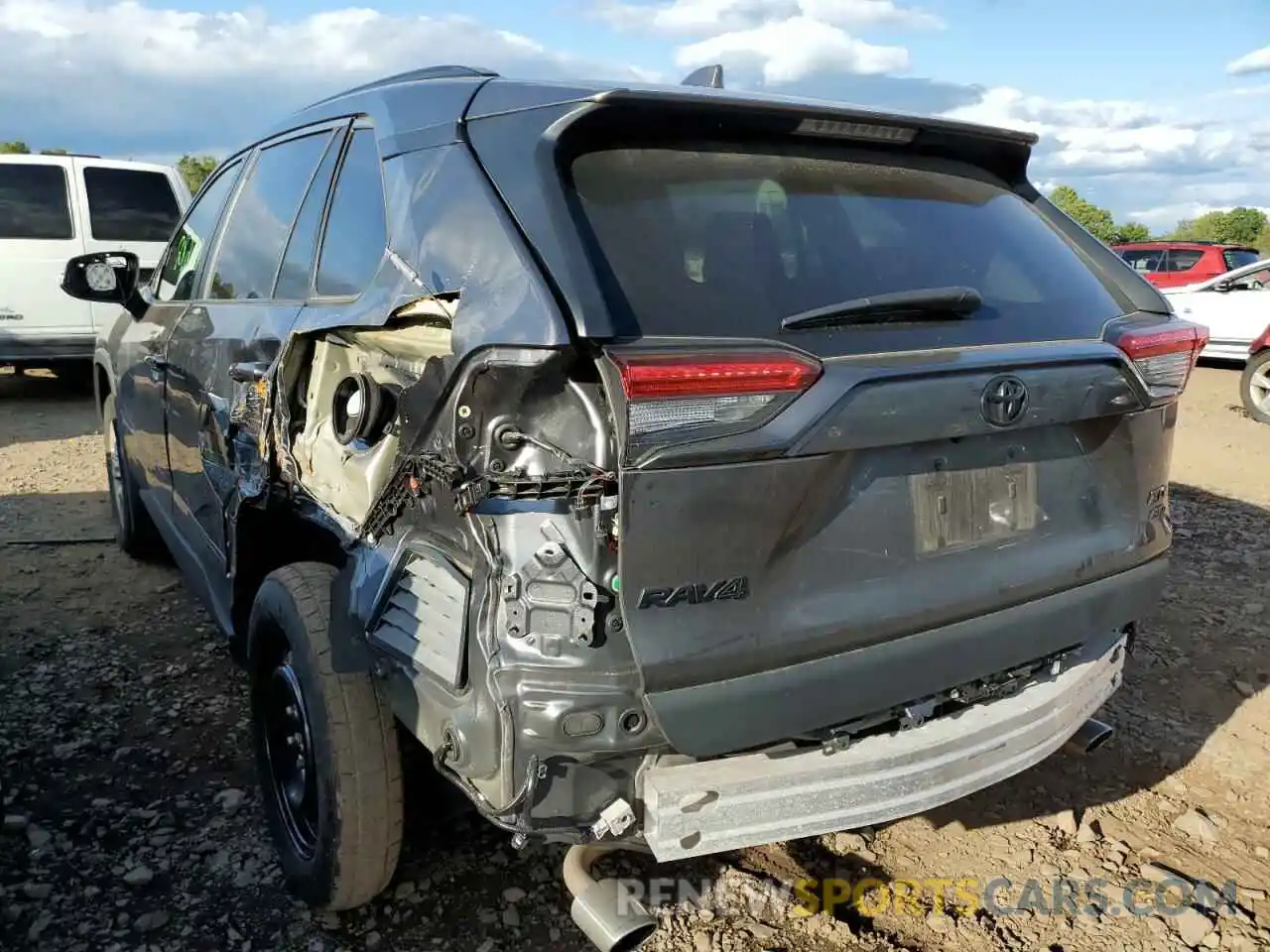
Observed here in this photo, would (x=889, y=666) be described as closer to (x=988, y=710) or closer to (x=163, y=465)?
(x=988, y=710)

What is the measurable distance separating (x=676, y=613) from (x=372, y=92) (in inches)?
66.0

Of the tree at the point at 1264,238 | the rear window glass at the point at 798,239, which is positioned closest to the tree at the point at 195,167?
the rear window glass at the point at 798,239

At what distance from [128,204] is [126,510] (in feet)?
18.8

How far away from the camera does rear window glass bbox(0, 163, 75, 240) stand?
9.18m

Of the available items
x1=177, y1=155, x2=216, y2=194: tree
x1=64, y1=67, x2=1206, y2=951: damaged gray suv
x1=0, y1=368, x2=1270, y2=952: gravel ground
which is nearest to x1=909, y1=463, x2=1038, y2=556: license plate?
x1=64, y1=67, x2=1206, y2=951: damaged gray suv

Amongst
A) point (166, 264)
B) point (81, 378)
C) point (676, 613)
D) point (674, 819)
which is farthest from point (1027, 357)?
point (81, 378)

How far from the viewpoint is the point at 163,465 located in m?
4.01

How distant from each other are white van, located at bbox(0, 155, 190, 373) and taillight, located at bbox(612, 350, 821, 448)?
8632mm

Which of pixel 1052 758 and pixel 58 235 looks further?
pixel 58 235

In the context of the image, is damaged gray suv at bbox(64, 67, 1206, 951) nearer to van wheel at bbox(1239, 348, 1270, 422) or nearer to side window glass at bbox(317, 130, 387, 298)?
side window glass at bbox(317, 130, 387, 298)

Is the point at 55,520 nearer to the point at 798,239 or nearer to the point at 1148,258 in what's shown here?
the point at 798,239

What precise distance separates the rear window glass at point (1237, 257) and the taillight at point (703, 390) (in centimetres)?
1549

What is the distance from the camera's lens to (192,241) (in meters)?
4.14

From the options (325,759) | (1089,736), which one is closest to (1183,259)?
(1089,736)
